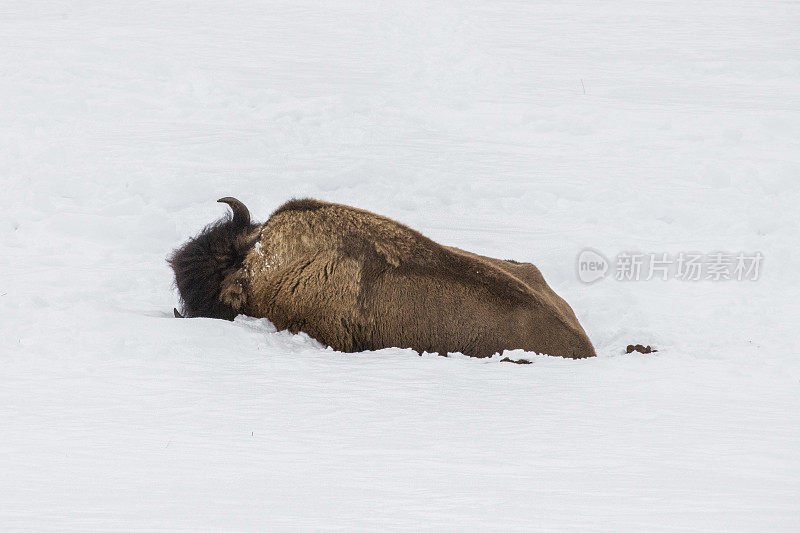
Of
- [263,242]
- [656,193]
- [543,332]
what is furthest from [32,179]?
[656,193]

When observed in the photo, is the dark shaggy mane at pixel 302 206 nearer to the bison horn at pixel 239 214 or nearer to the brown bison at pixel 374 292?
the brown bison at pixel 374 292

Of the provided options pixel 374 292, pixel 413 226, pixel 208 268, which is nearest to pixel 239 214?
pixel 208 268

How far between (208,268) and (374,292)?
123 cm

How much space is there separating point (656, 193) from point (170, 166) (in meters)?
6.30

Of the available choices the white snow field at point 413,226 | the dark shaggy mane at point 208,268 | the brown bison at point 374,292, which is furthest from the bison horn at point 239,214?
the white snow field at point 413,226

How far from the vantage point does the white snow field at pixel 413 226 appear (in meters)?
3.17

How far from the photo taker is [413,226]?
9.62m

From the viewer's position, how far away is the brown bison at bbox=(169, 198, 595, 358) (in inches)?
211

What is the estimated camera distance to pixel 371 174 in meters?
10.5

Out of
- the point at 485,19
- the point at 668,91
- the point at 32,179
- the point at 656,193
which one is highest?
the point at 485,19

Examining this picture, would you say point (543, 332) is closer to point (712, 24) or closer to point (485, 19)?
point (485, 19)

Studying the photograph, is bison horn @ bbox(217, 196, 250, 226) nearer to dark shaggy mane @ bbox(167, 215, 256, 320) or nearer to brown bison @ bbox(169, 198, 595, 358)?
dark shaggy mane @ bbox(167, 215, 256, 320)

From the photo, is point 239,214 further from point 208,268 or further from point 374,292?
point 374,292

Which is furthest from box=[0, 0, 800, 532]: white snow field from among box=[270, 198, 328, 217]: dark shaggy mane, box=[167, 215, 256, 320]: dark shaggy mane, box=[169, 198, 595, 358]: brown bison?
box=[270, 198, 328, 217]: dark shaggy mane
